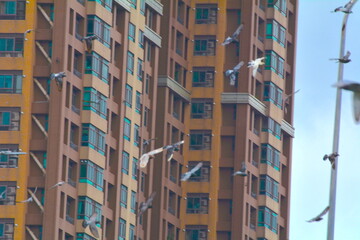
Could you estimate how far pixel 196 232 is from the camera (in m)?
158

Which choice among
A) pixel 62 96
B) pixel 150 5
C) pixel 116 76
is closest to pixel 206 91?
pixel 150 5

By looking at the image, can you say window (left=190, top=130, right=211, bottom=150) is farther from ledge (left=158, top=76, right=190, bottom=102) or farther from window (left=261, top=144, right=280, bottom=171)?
window (left=261, top=144, right=280, bottom=171)

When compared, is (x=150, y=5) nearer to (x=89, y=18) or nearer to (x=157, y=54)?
(x=157, y=54)

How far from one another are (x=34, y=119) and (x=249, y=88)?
4032cm

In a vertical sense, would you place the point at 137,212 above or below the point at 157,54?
below

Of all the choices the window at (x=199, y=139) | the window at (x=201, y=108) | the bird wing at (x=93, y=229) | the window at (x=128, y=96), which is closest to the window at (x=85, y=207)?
the bird wing at (x=93, y=229)

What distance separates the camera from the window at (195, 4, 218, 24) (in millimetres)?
161500

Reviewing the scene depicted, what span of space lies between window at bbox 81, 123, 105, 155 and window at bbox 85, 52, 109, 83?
163 inches

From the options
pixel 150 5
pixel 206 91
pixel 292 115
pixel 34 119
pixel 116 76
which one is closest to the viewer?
pixel 34 119

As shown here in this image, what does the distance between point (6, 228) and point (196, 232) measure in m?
38.6

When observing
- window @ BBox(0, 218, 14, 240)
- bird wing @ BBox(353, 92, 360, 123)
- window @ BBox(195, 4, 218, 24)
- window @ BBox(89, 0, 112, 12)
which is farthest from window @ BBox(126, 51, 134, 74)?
bird wing @ BBox(353, 92, 360, 123)

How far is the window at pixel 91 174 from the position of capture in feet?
421

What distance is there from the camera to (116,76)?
137250 mm

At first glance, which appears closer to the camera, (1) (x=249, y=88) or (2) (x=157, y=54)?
(2) (x=157, y=54)
